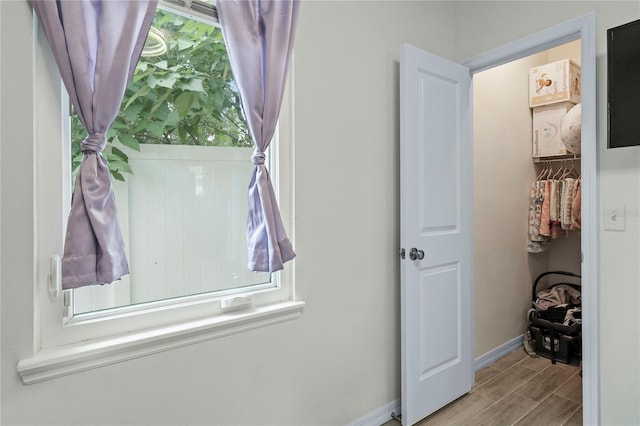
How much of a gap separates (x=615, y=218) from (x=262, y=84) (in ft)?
5.61

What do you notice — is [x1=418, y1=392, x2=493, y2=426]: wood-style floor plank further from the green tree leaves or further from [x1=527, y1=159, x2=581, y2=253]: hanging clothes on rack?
the green tree leaves

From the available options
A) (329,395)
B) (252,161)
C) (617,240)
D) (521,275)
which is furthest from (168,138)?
(521,275)

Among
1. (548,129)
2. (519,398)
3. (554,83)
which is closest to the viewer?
(519,398)

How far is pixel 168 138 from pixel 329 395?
1420 millimetres

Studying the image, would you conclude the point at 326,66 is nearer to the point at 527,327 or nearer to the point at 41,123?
the point at 41,123

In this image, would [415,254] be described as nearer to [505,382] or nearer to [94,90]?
[505,382]

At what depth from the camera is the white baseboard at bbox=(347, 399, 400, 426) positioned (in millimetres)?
1917

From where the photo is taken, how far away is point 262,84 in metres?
1.46

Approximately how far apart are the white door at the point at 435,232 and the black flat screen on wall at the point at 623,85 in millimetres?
764

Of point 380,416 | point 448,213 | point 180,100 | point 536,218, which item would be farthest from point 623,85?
point 380,416

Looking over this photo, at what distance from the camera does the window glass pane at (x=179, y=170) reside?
4.32ft

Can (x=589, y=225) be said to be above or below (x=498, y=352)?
above

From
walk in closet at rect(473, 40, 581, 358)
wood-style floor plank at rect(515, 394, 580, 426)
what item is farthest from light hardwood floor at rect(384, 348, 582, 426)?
walk in closet at rect(473, 40, 581, 358)

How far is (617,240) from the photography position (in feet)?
5.42
